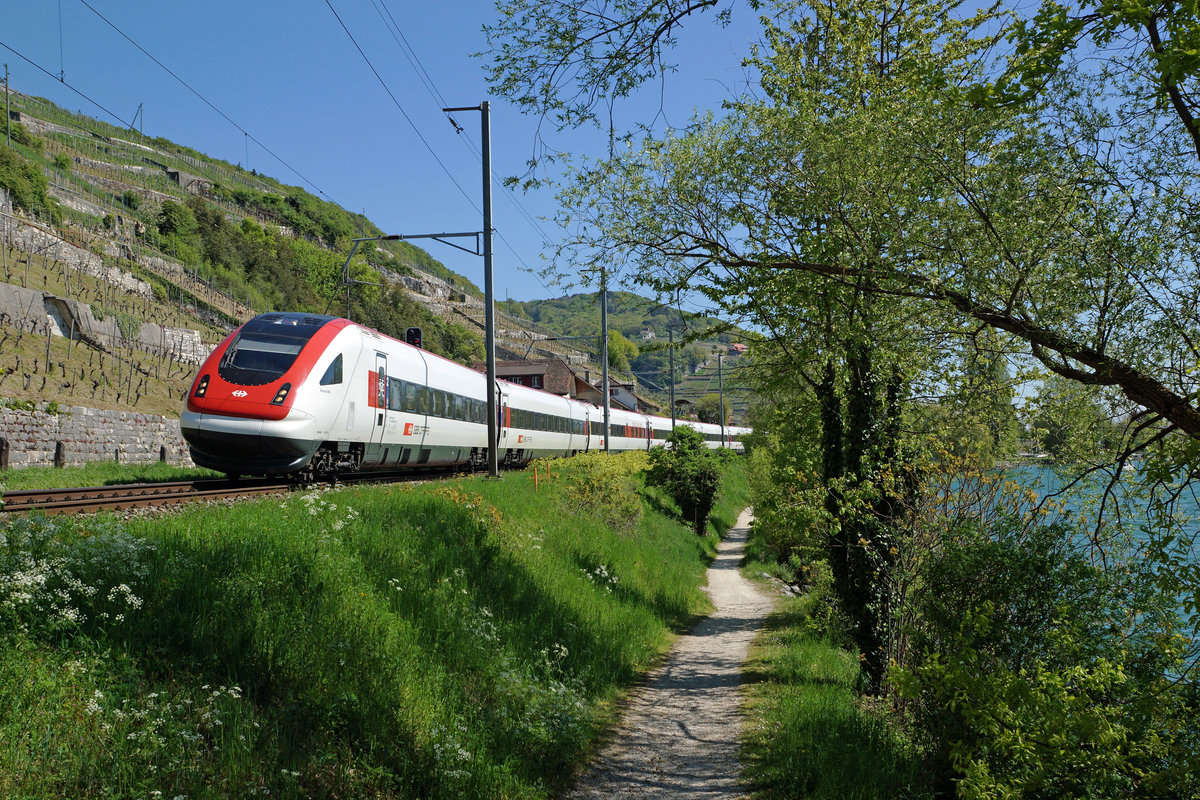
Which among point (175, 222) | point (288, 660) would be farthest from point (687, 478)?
point (175, 222)

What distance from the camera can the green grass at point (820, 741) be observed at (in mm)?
7258

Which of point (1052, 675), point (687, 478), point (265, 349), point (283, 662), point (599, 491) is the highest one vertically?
point (265, 349)

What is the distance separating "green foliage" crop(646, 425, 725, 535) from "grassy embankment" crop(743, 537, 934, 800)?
20.7 m

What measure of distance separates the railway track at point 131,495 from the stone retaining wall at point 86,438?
6.21 metres

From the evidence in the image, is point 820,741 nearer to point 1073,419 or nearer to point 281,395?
point 1073,419

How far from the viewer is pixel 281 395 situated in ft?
45.1

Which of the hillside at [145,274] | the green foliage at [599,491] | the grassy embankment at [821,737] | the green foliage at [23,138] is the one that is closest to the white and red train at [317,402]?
the green foliage at [599,491]

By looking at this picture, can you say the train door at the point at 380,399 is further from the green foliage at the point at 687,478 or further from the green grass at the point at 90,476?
the green foliage at the point at 687,478

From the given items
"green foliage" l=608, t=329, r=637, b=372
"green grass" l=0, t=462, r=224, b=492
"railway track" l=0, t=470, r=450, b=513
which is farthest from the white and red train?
"green foliage" l=608, t=329, r=637, b=372

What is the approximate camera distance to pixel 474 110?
1766 cm

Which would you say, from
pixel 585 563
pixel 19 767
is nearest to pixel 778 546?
pixel 585 563

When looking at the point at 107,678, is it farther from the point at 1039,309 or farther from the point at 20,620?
the point at 1039,309

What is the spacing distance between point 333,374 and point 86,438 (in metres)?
9.90

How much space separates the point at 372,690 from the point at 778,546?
24773mm
